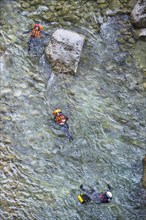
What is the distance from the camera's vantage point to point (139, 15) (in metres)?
12.2

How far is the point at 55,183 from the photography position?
919cm

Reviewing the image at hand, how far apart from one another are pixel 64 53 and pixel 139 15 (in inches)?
128

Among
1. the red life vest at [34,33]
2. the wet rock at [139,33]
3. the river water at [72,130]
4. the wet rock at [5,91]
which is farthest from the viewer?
the wet rock at [139,33]

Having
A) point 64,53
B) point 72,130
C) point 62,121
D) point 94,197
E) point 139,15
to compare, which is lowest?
point 94,197

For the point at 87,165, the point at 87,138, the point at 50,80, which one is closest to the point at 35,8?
the point at 50,80

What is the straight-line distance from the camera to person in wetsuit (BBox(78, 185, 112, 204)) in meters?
8.98

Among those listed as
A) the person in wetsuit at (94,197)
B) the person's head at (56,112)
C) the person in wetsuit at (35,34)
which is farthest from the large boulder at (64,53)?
the person in wetsuit at (94,197)

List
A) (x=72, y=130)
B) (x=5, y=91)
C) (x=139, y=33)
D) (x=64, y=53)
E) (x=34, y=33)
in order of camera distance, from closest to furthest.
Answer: (x=72, y=130)
(x=5, y=91)
(x=64, y=53)
(x=34, y=33)
(x=139, y=33)

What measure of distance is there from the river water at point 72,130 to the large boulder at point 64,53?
10.9 inches

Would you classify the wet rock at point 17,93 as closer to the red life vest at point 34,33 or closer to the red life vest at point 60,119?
the red life vest at point 60,119

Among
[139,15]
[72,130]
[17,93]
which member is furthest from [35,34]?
[139,15]

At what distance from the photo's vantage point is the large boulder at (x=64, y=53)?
11.3 metres

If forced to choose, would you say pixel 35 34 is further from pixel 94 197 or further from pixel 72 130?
pixel 94 197

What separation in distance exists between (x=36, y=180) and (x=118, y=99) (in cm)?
396
